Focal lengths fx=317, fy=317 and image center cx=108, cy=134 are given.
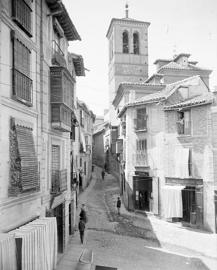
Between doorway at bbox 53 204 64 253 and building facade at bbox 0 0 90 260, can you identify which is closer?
building facade at bbox 0 0 90 260

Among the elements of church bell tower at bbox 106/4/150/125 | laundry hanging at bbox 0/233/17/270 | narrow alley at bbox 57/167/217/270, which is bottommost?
narrow alley at bbox 57/167/217/270

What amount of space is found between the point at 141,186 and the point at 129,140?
4.20 metres

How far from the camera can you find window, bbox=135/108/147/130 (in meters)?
26.6

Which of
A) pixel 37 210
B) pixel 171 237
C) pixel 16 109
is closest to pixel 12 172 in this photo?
pixel 16 109

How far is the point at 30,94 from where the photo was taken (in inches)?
438

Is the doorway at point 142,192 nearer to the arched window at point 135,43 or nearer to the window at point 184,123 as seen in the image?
the window at point 184,123

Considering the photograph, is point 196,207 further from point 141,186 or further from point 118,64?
point 118,64

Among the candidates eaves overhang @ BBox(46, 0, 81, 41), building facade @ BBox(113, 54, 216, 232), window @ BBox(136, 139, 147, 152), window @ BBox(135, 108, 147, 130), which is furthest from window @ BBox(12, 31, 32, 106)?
window @ BBox(136, 139, 147, 152)

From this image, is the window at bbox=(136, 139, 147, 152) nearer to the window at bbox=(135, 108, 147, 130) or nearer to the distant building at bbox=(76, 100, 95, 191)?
the window at bbox=(135, 108, 147, 130)

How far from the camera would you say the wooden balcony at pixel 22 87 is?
32.1 ft

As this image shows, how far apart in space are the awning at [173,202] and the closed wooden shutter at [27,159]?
14.0 m

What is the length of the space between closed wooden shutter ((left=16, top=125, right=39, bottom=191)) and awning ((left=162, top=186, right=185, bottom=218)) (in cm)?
1399

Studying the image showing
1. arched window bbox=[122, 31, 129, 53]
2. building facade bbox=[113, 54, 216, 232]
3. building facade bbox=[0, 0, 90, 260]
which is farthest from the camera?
arched window bbox=[122, 31, 129, 53]

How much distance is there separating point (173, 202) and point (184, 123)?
19.2 feet
